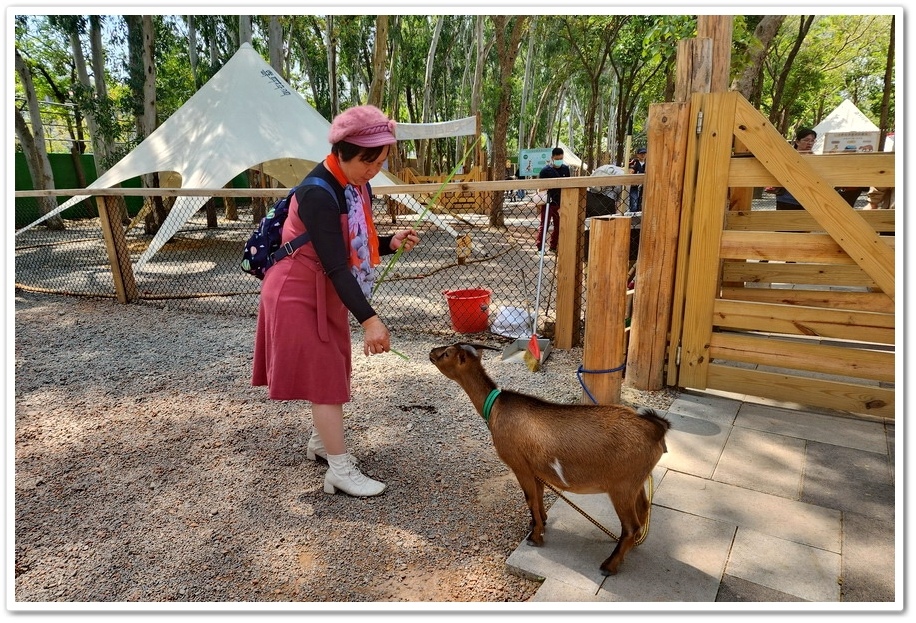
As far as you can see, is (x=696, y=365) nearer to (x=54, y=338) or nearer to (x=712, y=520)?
(x=712, y=520)

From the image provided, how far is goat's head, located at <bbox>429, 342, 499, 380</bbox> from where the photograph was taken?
7.97 feet

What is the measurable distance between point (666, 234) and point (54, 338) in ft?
19.6

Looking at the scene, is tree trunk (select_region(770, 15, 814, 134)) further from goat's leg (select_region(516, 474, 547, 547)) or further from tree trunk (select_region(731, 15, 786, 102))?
goat's leg (select_region(516, 474, 547, 547))

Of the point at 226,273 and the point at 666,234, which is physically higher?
the point at 666,234

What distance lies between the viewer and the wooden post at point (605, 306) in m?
3.08

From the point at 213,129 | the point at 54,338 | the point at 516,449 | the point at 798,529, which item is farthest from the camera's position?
the point at 213,129

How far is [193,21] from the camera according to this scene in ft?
66.9

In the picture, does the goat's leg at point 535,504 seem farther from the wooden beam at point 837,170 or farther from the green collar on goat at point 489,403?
the wooden beam at point 837,170

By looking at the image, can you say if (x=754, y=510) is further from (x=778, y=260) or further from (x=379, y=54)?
(x=379, y=54)

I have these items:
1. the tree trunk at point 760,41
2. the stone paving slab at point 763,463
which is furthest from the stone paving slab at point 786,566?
the tree trunk at point 760,41

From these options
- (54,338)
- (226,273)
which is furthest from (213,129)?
(54,338)

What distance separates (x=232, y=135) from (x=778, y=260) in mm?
9866

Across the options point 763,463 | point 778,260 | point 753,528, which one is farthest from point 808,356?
point 753,528
